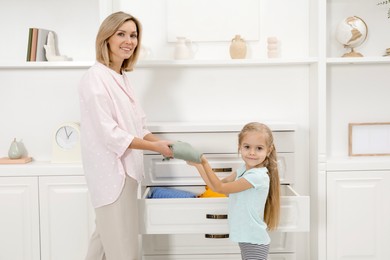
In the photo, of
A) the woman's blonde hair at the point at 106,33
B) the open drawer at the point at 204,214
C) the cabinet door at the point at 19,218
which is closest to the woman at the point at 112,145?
the woman's blonde hair at the point at 106,33

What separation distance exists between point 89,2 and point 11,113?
785mm

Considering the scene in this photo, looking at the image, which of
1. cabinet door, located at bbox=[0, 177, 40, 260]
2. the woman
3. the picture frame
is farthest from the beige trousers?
the picture frame

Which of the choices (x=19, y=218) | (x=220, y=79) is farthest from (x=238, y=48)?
(x=19, y=218)

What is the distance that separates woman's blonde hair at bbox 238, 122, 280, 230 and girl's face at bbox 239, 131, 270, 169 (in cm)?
2

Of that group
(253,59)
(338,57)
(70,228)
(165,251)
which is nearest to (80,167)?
(70,228)

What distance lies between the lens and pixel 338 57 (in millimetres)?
2773

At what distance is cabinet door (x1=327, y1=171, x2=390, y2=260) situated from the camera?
2.55 m

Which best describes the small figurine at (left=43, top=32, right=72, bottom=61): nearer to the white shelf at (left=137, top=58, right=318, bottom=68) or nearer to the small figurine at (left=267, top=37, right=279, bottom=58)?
the white shelf at (left=137, top=58, right=318, bottom=68)

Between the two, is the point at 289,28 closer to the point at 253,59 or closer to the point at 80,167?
the point at 253,59

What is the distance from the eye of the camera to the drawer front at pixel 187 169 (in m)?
2.49

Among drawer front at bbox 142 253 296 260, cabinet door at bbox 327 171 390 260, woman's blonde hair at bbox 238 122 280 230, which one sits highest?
woman's blonde hair at bbox 238 122 280 230

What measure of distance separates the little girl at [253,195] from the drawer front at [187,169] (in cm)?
42

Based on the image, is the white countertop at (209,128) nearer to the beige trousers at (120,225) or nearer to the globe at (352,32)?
the beige trousers at (120,225)

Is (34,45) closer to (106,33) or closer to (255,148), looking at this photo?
(106,33)
